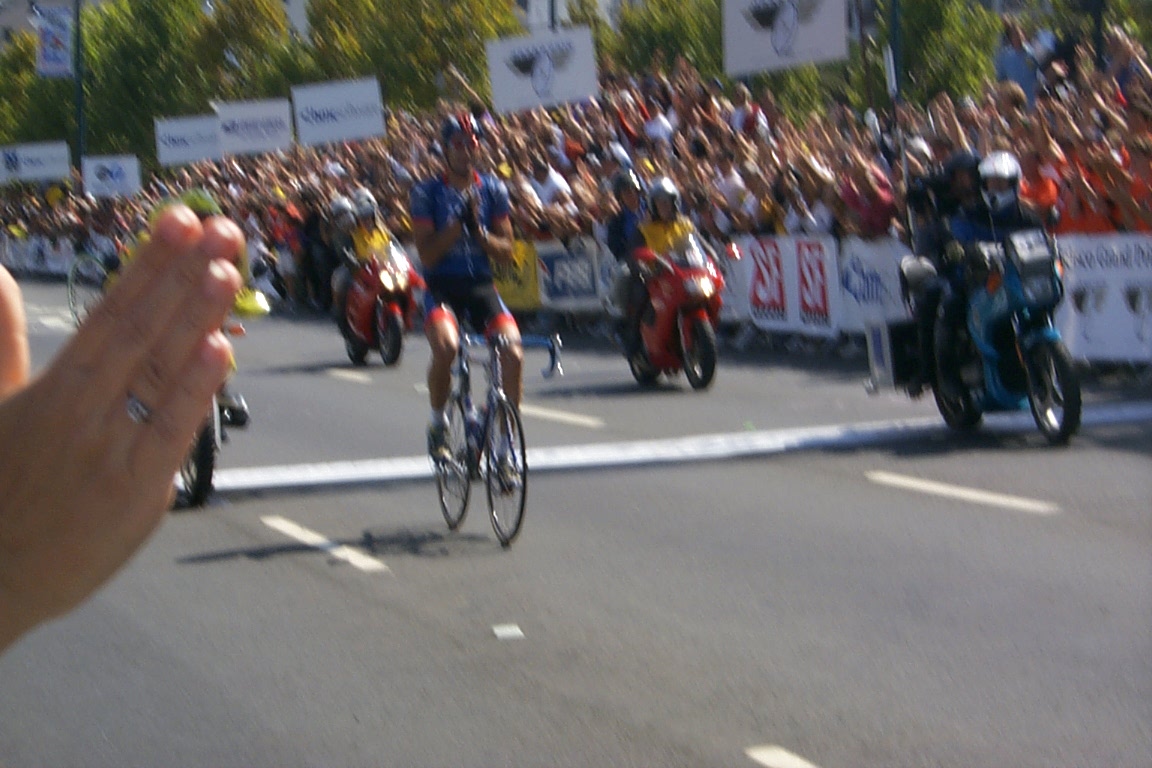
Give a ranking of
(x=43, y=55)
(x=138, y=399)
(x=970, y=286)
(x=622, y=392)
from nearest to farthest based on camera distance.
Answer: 1. (x=138, y=399)
2. (x=970, y=286)
3. (x=622, y=392)
4. (x=43, y=55)

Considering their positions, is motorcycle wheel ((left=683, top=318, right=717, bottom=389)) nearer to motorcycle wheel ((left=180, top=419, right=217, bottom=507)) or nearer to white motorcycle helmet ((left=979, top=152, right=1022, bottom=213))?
white motorcycle helmet ((left=979, top=152, right=1022, bottom=213))

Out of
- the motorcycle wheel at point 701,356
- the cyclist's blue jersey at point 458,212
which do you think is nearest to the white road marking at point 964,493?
the cyclist's blue jersey at point 458,212

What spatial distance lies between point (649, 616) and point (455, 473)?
6.87ft

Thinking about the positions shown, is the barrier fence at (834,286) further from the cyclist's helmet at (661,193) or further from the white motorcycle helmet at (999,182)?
the cyclist's helmet at (661,193)

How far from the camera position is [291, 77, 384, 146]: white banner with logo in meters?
31.0

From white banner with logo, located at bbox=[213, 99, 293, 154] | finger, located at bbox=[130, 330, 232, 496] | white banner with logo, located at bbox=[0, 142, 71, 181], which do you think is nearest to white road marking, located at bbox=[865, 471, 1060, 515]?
finger, located at bbox=[130, 330, 232, 496]

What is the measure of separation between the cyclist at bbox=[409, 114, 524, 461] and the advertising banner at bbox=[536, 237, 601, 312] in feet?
42.0

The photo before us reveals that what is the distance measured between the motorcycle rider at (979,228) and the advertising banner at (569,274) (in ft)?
32.7

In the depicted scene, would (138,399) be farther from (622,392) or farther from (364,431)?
(622,392)

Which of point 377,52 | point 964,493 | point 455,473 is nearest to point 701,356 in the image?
point 964,493

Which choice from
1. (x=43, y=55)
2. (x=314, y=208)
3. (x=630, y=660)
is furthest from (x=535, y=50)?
(x=43, y=55)

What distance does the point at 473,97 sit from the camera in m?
26.7

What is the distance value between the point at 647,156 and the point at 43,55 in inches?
1032

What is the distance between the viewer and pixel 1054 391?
1077cm
